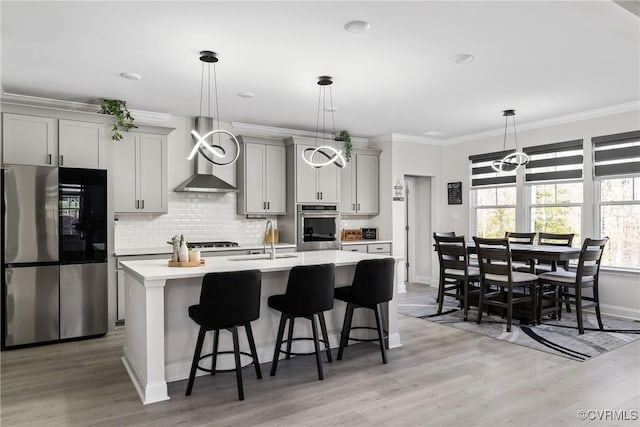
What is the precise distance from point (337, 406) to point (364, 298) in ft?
3.18

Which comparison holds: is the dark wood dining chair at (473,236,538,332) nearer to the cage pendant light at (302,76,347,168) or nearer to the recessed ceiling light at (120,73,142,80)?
the cage pendant light at (302,76,347,168)

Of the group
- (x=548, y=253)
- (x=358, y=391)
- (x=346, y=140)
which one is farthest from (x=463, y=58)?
(x=346, y=140)

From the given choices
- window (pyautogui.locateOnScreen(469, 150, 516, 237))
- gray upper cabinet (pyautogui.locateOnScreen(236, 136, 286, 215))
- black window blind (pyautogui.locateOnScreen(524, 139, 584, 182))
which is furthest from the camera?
window (pyautogui.locateOnScreen(469, 150, 516, 237))

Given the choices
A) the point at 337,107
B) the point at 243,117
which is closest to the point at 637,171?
the point at 337,107

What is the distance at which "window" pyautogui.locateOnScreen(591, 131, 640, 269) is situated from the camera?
17.7 ft

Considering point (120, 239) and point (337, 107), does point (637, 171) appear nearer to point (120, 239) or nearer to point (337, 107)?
point (337, 107)

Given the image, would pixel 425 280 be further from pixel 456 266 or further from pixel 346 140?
pixel 346 140

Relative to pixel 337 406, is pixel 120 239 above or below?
above

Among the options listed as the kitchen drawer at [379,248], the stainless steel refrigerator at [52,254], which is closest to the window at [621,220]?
the kitchen drawer at [379,248]

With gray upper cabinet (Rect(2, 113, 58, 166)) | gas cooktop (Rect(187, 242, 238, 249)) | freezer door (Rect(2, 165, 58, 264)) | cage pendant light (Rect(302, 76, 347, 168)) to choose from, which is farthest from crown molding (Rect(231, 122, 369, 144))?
freezer door (Rect(2, 165, 58, 264))

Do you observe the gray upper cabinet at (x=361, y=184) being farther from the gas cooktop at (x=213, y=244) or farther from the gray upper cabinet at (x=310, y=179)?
the gas cooktop at (x=213, y=244)

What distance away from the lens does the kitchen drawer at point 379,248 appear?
692 cm

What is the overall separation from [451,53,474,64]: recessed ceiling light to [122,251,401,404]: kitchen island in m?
1.97

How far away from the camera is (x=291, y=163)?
6.38 m
